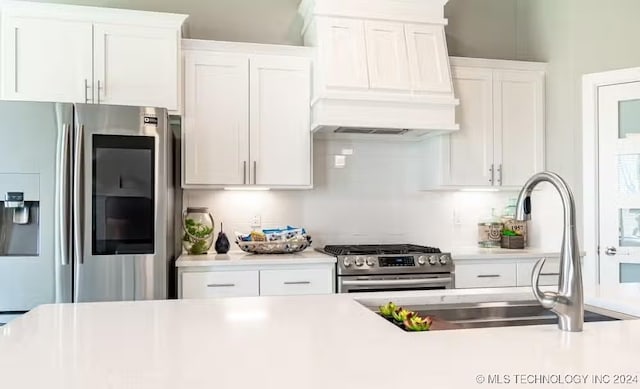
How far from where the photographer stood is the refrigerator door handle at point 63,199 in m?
2.55

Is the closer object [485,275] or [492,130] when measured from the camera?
[485,275]

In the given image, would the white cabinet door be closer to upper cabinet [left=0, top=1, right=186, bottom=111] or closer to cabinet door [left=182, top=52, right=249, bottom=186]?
cabinet door [left=182, top=52, right=249, bottom=186]

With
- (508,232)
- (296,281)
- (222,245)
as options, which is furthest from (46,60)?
(508,232)

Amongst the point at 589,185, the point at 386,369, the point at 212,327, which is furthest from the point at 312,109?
the point at 386,369

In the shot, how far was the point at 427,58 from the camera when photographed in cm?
348

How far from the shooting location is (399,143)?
3947mm

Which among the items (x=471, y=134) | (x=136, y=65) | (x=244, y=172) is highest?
(x=136, y=65)

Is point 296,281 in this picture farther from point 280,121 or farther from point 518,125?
point 518,125

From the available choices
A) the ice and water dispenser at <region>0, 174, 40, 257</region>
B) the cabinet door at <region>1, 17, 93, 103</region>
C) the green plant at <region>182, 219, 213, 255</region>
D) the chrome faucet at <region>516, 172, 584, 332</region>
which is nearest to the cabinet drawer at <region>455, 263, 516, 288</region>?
the green plant at <region>182, 219, 213, 255</region>

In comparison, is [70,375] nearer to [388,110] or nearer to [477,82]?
[388,110]

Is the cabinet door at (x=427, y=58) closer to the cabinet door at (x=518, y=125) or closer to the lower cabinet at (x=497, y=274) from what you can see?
the cabinet door at (x=518, y=125)

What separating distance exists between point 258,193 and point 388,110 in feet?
3.74

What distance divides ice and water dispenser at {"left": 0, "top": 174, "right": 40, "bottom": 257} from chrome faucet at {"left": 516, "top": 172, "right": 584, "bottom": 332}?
2.39m

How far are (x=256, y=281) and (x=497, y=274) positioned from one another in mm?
1688
